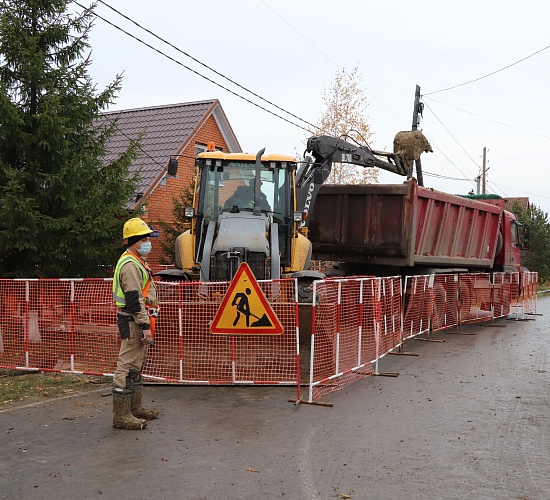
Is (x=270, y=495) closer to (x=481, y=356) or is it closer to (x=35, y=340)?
(x=35, y=340)

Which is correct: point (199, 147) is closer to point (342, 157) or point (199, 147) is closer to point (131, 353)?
point (342, 157)

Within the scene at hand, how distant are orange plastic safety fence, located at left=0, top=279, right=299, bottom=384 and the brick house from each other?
8.97 m

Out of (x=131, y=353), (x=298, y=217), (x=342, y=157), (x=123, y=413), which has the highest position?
(x=342, y=157)

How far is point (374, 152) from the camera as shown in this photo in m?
17.1

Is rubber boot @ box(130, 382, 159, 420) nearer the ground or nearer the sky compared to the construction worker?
nearer the ground

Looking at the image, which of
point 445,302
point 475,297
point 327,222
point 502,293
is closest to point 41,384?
point 327,222

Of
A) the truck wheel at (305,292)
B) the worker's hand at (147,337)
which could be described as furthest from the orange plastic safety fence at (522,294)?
the worker's hand at (147,337)

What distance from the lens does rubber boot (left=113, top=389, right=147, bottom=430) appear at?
23.0 ft

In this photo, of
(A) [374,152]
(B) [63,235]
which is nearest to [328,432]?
(B) [63,235]

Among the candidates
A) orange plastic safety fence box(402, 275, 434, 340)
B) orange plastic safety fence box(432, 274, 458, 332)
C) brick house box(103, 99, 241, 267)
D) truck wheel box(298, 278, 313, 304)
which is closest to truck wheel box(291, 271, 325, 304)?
truck wheel box(298, 278, 313, 304)

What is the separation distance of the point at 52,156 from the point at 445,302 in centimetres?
958

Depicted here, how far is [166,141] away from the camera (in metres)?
22.3

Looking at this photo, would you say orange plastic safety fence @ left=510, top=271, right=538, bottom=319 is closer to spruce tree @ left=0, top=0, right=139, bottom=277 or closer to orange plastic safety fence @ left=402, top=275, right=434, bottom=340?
orange plastic safety fence @ left=402, top=275, right=434, bottom=340

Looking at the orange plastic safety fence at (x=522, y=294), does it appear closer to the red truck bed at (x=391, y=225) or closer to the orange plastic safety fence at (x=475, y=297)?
the orange plastic safety fence at (x=475, y=297)
